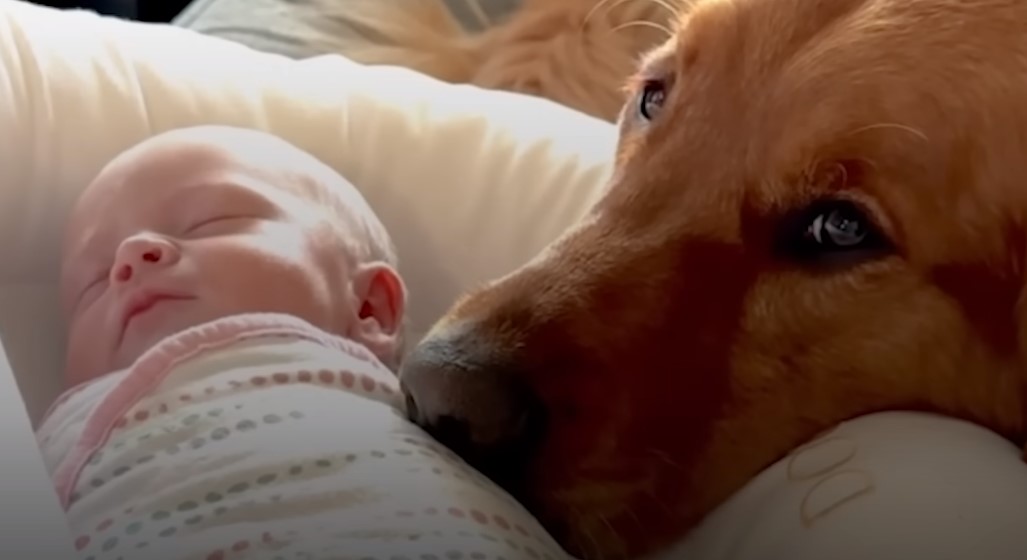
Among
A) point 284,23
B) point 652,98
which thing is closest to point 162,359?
point 652,98

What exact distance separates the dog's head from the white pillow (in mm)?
576

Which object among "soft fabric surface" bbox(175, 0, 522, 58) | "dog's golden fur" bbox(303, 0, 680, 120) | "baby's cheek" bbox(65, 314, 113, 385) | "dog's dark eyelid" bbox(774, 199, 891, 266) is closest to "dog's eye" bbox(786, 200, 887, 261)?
"dog's dark eyelid" bbox(774, 199, 891, 266)

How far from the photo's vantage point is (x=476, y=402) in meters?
1.12

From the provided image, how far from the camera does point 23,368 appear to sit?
A: 1.57 m

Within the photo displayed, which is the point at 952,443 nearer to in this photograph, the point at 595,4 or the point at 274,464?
the point at 274,464

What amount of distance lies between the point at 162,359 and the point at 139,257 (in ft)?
0.63

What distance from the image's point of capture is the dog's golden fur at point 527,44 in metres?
2.31

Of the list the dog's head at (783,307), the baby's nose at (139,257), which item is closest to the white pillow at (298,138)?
the baby's nose at (139,257)

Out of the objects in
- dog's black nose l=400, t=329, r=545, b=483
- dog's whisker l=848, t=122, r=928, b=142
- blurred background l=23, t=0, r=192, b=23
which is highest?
dog's whisker l=848, t=122, r=928, b=142

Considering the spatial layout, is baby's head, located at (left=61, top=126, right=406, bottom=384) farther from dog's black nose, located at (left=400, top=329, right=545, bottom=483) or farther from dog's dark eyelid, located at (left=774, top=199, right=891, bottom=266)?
dog's dark eyelid, located at (left=774, top=199, right=891, bottom=266)

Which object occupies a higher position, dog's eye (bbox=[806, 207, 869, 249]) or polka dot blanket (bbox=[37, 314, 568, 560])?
dog's eye (bbox=[806, 207, 869, 249])

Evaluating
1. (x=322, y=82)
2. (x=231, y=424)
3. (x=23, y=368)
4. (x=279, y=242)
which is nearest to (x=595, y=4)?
(x=322, y=82)

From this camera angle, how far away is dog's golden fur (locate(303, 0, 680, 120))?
2.31 meters

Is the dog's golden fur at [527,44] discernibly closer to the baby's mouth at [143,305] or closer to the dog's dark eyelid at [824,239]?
the baby's mouth at [143,305]
